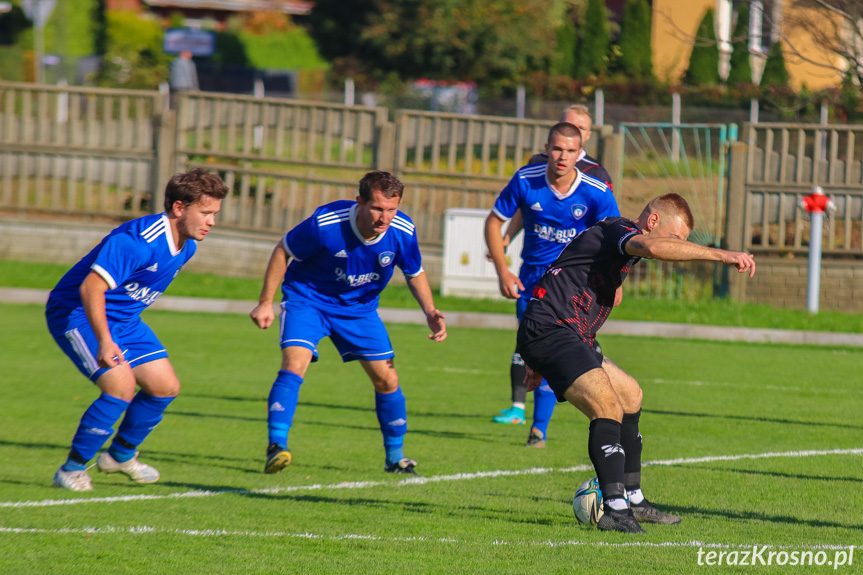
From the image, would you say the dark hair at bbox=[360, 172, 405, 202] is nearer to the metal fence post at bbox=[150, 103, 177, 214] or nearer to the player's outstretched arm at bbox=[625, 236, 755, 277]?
the player's outstretched arm at bbox=[625, 236, 755, 277]

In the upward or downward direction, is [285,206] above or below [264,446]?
above

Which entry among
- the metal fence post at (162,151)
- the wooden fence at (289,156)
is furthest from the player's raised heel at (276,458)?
the metal fence post at (162,151)

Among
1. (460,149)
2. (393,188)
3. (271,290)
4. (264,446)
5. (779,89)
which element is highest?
(779,89)

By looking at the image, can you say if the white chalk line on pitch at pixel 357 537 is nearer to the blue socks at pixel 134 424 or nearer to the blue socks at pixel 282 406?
the blue socks at pixel 134 424

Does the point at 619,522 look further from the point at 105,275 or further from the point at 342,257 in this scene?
the point at 105,275

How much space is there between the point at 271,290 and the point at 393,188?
1026 millimetres

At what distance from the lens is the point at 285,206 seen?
750 inches

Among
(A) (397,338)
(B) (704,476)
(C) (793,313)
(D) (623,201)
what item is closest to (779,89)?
(D) (623,201)

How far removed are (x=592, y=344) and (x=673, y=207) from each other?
0.90m

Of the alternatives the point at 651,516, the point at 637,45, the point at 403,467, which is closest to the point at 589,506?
the point at 651,516

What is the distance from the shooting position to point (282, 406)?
6.90 meters

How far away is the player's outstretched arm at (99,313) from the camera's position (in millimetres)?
6031

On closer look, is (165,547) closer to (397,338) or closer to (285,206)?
(397,338)

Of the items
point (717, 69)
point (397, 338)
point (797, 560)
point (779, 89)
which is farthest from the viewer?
point (717, 69)
